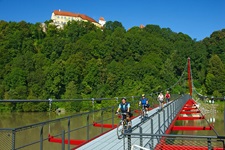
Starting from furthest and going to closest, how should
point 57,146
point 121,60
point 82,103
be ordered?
1. point 121,60
2. point 82,103
3. point 57,146

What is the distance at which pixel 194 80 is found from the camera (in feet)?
234

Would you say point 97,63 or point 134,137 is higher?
point 97,63

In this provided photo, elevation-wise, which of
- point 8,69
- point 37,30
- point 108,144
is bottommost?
point 108,144

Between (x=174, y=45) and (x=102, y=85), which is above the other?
(x=174, y=45)

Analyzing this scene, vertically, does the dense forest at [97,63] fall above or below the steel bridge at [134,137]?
above

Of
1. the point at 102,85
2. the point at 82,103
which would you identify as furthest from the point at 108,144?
the point at 102,85

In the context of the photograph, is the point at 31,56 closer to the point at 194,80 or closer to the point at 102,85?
the point at 102,85

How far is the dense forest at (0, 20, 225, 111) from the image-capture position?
188 ft

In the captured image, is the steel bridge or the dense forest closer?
the steel bridge

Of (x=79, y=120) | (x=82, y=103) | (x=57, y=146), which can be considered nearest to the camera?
(x=57, y=146)

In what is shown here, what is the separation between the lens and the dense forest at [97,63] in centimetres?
5744

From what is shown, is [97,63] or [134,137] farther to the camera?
[97,63]

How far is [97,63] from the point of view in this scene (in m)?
62.8

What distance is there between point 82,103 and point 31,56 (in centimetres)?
2738
